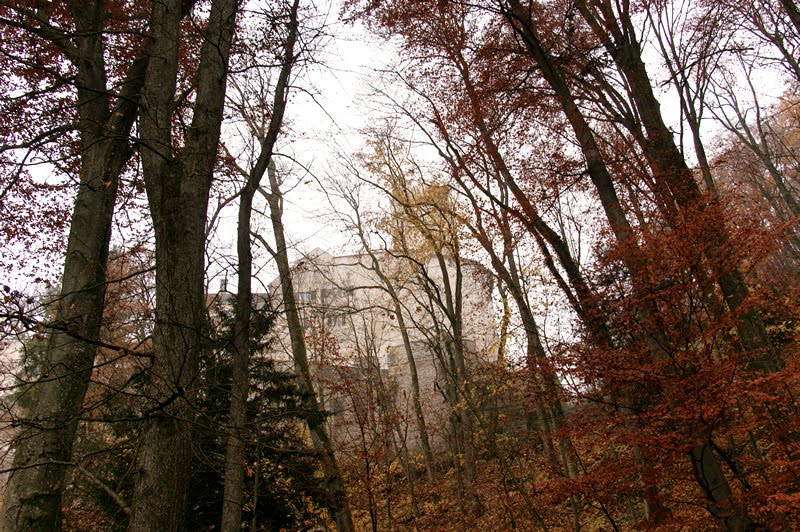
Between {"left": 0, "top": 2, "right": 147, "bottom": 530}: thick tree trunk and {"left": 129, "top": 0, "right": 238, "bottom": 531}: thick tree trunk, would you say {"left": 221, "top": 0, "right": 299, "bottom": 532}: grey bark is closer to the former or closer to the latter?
{"left": 129, "top": 0, "right": 238, "bottom": 531}: thick tree trunk

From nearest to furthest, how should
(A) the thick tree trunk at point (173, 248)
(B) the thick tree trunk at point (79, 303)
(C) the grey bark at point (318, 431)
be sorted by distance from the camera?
(A) the thick tree trunk at point (173, 248) < (B) the thick tree trunk at point (79, 303) < (C) the grey bark at point (318, 431)

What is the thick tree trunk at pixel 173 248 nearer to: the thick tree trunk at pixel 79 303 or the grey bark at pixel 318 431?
the thick tree trunk at pixel 79 303

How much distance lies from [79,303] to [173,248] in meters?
2.40

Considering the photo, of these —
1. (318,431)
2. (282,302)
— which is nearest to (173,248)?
(282,302)

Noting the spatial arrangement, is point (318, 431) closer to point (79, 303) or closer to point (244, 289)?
point (244, 289)

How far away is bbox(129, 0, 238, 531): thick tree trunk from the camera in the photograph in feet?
9.37

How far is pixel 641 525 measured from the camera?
551 cm

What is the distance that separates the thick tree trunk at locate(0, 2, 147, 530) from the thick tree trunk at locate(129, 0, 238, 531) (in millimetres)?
403

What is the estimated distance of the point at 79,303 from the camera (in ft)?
16.1

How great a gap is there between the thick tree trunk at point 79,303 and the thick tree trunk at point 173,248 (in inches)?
15.9

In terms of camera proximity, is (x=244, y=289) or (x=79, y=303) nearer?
(x=79, y=303)

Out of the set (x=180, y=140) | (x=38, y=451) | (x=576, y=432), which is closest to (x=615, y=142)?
(x=576, y=432)

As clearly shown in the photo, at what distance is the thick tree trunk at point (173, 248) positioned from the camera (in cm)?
286

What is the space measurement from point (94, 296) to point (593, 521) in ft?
37.1
